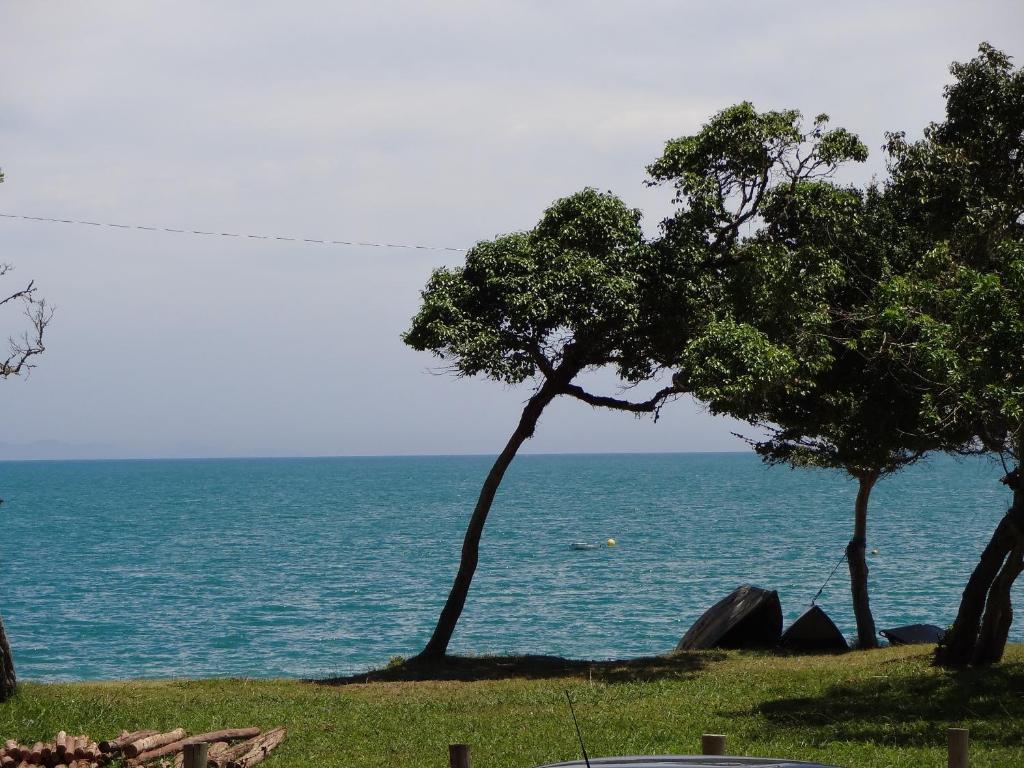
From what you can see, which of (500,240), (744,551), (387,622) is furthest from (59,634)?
(744,551)

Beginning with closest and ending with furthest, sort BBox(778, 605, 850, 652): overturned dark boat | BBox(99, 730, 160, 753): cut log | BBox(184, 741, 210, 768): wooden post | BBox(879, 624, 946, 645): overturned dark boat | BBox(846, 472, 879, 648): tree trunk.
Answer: BBox(184, 741, 210, 768): wooden post, BBox(99, 730, 160, 753): cut log, BBox(778, 605, 850, 652): overturned dark boat, BBox(846, 472, 879, 648): tree trunk, BBox(879, 624, 946, 645): overturned dark boat

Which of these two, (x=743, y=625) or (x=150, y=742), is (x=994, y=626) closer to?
(x=743, y=625)

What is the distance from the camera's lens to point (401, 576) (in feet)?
183

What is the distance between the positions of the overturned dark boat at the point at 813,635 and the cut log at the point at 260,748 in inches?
573

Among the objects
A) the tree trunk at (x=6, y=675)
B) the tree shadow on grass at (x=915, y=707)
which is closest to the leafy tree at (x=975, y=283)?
the tree shadow on grass at (x=915, y=707)

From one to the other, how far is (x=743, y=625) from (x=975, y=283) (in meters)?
14.0

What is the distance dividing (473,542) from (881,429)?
27.3 feet

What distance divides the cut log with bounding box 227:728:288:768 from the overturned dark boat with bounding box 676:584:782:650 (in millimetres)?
13809

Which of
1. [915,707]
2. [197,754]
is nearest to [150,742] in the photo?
[197,754]

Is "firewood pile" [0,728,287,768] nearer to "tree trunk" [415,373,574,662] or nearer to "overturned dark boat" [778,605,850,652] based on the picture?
"tree trunk" [415,373,574,662]

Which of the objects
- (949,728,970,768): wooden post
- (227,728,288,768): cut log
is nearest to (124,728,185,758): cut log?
(227,728,288,768): cut log

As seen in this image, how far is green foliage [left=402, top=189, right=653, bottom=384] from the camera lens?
20.8 m

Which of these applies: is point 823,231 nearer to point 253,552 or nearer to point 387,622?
point 387,622

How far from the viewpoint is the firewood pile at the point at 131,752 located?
12.2m
